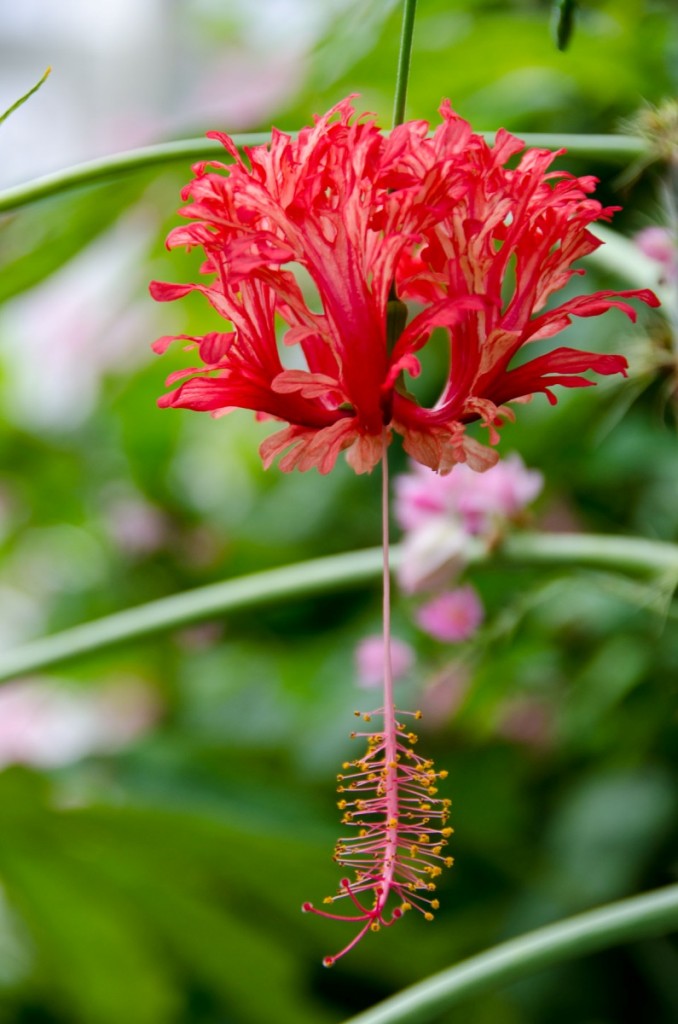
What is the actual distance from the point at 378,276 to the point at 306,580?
211 mm

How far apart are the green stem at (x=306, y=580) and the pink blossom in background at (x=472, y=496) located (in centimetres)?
1

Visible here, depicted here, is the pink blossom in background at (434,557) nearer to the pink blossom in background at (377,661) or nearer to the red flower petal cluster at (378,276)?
the pink blossom in background at (377,661)

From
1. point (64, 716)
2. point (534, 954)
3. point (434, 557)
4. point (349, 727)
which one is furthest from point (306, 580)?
point (64, 716)

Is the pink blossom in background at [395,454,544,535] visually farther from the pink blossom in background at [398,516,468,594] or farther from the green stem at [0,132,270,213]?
the green stem at [0,132,270,213]

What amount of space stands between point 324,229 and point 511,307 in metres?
0.05

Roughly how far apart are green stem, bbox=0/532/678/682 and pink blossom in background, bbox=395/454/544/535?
1 cm

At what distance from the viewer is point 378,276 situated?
289 mm

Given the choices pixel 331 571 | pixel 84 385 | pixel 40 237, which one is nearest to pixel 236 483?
pixel 84 385

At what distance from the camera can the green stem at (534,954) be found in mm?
398

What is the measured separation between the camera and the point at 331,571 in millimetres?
478

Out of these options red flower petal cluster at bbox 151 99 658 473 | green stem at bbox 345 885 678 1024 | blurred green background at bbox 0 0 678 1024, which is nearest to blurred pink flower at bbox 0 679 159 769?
blurred green background at bbox 0 0 678 1024

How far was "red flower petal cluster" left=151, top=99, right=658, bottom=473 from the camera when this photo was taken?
277 millimetres

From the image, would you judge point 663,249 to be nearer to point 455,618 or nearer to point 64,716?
point 455,618

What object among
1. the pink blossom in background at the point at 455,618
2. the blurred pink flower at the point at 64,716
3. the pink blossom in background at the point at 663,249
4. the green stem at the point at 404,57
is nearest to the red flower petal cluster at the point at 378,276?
the green stem at the point at 404,57
